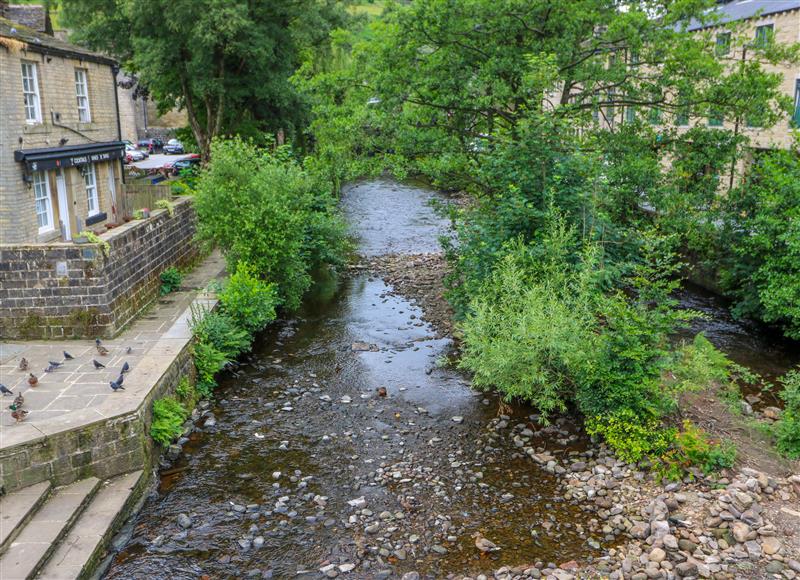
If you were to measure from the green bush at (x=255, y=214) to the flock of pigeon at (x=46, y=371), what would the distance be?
419 cm

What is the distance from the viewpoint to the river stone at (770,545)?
25.2 feet

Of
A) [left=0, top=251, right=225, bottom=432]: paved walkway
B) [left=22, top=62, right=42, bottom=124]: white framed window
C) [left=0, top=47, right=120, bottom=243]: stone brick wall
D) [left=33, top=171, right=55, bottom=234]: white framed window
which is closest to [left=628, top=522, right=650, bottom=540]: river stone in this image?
[left=0, top=251, right=225, bottom=432]: paved walkway

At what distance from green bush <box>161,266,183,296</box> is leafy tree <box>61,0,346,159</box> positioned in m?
8.80

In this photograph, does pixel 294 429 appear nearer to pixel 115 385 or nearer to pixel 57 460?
pixel 115 385

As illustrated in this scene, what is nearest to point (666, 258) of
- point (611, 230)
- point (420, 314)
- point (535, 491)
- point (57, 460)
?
point (611, 230)

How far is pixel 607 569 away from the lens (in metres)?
7.57

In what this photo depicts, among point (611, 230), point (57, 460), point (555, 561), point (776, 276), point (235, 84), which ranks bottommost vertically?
point (555, 561)

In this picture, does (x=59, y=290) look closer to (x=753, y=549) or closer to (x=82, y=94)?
(x=753, y=549)

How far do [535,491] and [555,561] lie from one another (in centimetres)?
153

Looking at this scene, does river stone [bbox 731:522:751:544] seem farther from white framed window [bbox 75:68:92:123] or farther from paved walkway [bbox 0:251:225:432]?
white framed window [bbox 75:68:92:123]

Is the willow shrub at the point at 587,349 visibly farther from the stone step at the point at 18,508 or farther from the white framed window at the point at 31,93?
the white framed window at the point at 31,93

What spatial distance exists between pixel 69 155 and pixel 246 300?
405 inches

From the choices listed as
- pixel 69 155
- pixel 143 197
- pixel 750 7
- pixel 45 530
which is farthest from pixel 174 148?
pixel 45 530

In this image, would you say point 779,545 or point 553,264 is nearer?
point 779,545
